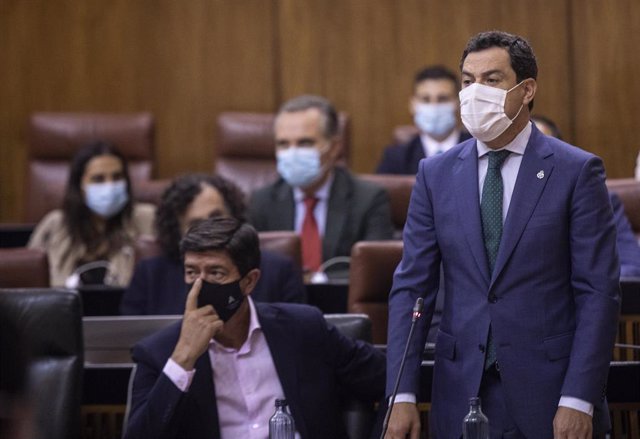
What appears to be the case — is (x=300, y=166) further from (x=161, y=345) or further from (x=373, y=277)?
(x=161, y=345)

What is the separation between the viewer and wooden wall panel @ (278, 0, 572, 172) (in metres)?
5.28

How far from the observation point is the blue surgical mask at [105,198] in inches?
167

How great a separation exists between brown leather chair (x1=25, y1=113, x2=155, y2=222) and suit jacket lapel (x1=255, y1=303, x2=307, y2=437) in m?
2.91

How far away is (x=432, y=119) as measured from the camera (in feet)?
14.7

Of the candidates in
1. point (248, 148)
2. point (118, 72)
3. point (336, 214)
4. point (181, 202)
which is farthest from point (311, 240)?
point (118, 72)

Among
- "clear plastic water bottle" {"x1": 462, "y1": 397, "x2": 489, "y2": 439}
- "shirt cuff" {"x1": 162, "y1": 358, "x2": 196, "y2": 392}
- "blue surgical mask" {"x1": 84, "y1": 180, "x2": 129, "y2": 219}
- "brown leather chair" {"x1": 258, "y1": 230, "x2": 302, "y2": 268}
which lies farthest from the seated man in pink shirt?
"blue surgical mask" {"x1": 84, "y1": 180, "x2": 129, "y2": 219}

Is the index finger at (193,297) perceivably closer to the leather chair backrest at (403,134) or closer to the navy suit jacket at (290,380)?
the navy suit jacket at (290,380)

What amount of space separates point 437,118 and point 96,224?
138 centimetres

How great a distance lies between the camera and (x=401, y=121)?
18.0 feet

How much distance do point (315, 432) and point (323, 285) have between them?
0.85m

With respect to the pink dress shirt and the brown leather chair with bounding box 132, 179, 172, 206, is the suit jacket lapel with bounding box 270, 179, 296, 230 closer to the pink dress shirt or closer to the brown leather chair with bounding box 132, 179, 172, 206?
the brown leather chair with bounding box 132, 179, 172, 206

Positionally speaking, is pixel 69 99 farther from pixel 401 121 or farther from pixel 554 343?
pixel 554 343

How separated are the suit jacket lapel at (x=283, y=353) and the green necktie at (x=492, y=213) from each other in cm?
48

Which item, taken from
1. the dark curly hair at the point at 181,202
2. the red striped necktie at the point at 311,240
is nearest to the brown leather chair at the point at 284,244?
the dark curly hair at the point at 181,202
